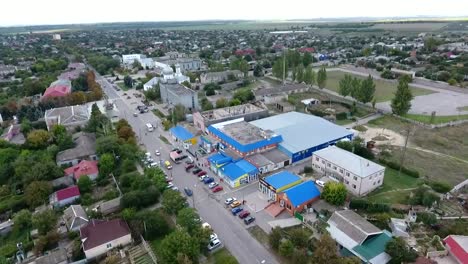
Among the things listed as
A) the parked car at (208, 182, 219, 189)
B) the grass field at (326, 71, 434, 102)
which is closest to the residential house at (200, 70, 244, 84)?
the grass field at (326, 71, 434, 102)

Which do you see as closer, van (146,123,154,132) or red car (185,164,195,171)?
red car (185,164,195,171)

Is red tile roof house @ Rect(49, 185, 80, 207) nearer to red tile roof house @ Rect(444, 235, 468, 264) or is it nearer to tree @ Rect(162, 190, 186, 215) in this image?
tree @ Rect(162, 190, 186, 215)

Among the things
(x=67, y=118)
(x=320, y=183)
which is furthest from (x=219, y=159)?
(x=67, y=118)

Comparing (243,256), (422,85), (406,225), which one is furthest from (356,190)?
(422,85)

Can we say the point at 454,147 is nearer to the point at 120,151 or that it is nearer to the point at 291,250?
the point at 291,250

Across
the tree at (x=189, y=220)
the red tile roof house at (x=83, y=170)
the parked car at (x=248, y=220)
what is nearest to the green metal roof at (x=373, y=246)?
the parked car at (x=248, y=220)

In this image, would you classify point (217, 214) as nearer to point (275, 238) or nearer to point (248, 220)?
point (248, 220)

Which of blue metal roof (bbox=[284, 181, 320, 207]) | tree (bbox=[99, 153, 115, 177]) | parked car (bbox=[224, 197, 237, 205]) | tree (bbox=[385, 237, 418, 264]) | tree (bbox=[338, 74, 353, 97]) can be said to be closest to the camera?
tree (bbox=[385, 237, 418, 264])
